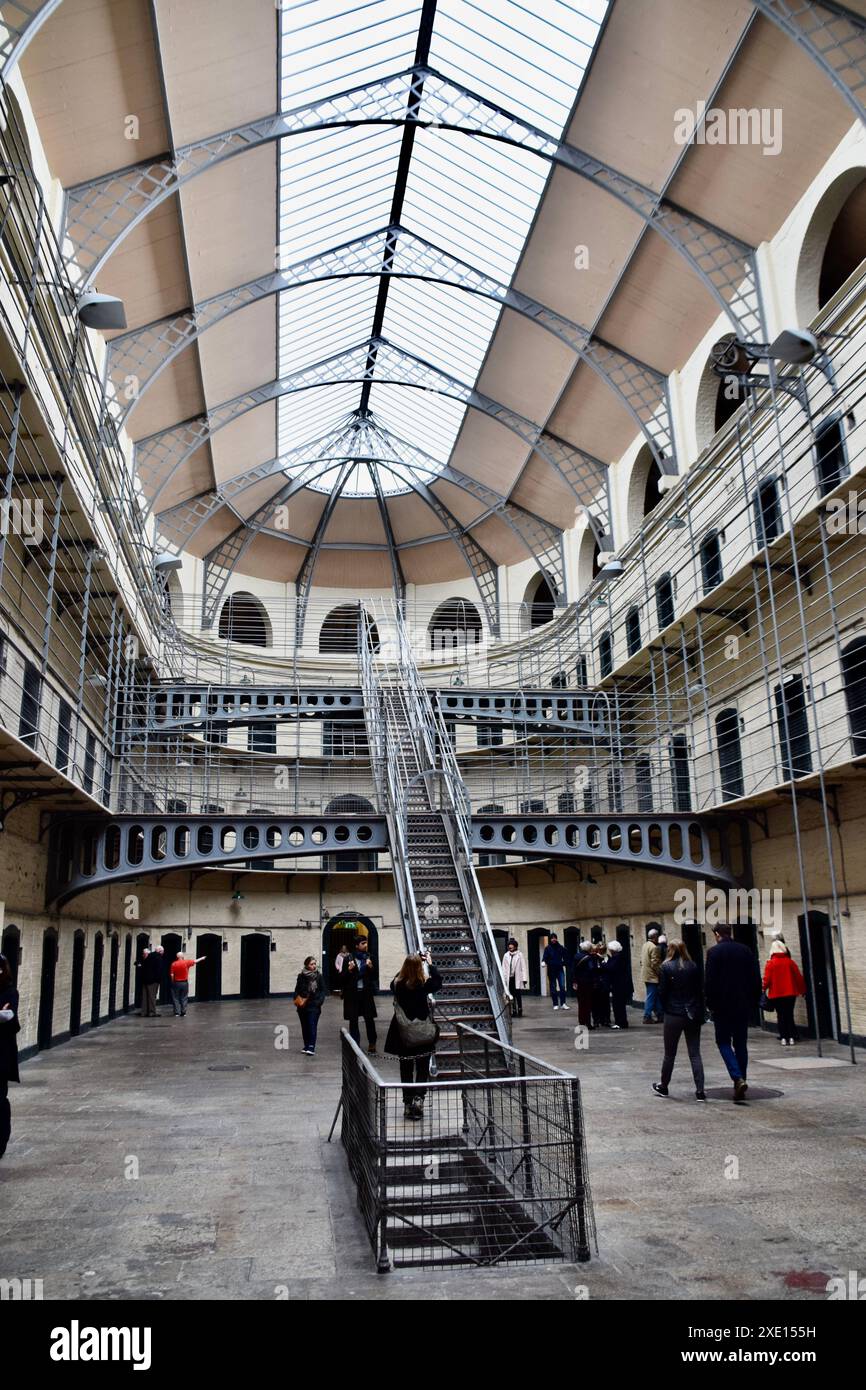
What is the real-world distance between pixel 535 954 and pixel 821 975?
43.0 ft

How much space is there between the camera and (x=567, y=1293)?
4020 mm

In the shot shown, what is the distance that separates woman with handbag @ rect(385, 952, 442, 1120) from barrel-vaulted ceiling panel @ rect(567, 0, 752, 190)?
12.4 m

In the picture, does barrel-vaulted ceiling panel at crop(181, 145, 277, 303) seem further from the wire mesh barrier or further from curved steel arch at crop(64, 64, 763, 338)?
the wire mesh barrier

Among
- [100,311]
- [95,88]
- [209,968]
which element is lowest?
[209,968]

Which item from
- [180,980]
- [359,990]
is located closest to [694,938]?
[359,990]

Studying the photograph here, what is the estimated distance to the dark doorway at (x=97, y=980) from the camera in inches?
658

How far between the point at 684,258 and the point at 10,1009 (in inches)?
547

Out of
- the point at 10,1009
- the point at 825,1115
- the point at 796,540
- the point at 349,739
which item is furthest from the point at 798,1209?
the point at 349,739

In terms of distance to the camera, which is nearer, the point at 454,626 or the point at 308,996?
the point at 308,996

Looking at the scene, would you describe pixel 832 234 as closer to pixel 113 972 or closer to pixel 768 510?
pixel 768 510

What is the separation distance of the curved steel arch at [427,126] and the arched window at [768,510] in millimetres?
2245

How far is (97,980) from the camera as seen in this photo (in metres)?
17.3

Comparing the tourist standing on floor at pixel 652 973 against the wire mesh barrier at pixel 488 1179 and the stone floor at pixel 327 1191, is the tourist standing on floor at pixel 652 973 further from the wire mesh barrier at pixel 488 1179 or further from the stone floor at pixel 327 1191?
the wire mesh barrier at pixel 488 1179


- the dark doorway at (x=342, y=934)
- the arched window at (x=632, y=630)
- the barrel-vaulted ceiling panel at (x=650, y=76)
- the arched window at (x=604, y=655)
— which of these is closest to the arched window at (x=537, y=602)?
the arched window at (x=604, y=655)
